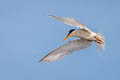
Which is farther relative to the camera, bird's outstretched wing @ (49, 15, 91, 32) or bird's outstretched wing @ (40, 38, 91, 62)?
bird's outstretched wing @ (40, 38, 91, 62)

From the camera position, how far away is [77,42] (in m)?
4.64

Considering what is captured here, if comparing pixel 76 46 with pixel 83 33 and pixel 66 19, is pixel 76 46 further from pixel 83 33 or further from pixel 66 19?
pixel 66 19

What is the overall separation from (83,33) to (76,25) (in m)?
0.24

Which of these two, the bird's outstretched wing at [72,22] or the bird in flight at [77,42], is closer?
the bird's outstretched wing at [72,22]

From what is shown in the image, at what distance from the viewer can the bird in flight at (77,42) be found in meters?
4.34

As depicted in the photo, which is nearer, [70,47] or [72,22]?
[72,22]

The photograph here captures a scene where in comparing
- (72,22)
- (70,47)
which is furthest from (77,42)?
(72,22)

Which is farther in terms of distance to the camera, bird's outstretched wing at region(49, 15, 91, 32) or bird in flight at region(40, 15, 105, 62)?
bird in flight at region(40, 15, 105, 62)

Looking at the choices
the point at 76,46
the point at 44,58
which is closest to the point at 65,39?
the point at 76,46

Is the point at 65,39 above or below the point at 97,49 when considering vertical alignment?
above

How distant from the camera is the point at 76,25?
418 centimetres

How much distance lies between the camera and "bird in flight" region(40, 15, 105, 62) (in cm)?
434

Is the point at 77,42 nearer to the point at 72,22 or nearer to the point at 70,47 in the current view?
the point at 70,47

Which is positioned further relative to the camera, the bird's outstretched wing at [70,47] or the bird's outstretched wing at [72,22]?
the bird's outstretched wing at [70,47]
